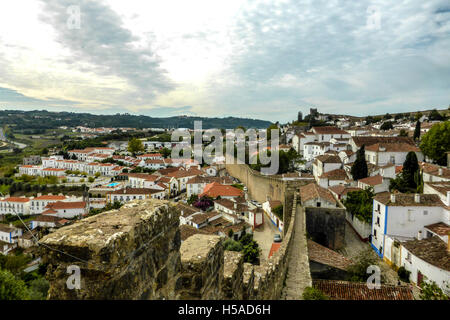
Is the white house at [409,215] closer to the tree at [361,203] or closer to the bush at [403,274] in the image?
the bush at [403,274]

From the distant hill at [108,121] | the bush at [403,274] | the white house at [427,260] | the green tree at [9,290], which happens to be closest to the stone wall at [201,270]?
the green tree at [9,290]

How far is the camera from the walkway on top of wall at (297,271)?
23.4 feet

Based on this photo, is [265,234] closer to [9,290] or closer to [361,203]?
[361,203]

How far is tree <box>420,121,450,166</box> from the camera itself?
25.3 metres

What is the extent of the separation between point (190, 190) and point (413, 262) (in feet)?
96.2

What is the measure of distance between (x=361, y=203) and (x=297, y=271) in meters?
12.8

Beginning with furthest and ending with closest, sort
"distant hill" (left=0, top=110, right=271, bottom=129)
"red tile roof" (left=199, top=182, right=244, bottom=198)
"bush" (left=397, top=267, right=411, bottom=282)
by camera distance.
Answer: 1. "distant hill" (left=0, top=110, right=271, bottom=129)
2. "red tile roof" (left=199, top=182, right=244, bottom=198)
3. "bush" (left=397, top=267, right=411, bottom=282)

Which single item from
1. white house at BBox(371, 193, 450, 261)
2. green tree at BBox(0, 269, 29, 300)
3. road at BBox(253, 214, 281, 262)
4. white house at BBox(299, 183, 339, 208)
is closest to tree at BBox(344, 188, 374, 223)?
white house at BBox(371, 193, 450, 261)

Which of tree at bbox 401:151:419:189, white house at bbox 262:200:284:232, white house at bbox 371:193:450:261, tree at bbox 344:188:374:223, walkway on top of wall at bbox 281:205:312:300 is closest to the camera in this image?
walkway on top of wall at bbox 281:205:312:300

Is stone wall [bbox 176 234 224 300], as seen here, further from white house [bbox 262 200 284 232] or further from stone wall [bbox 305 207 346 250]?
white house [bbox 262 200 284 232]

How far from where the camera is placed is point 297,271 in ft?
27.2

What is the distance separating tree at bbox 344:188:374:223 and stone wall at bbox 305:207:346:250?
10.3ft
